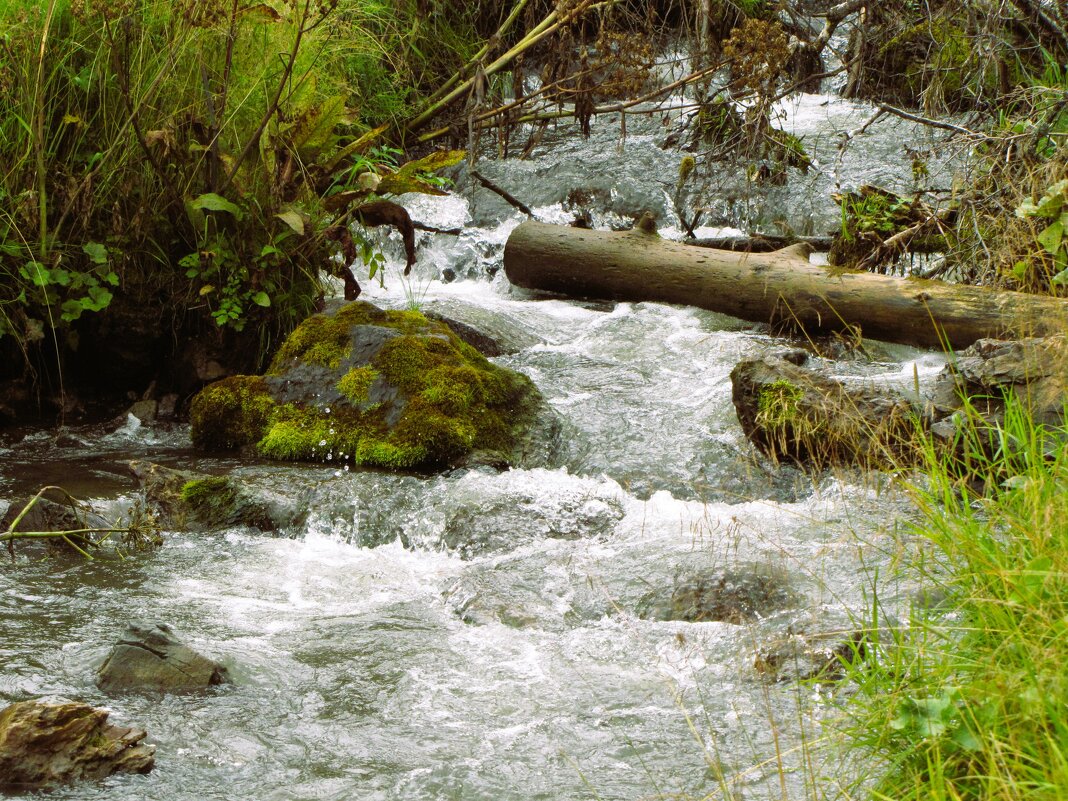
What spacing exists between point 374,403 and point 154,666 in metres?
2.66

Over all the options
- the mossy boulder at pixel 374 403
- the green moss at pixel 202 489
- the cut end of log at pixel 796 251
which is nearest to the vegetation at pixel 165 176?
the mossy boulder at pixel 374 403

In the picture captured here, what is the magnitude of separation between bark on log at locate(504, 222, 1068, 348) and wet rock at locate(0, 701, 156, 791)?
13.3 feet

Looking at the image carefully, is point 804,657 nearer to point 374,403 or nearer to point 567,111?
point 374,403

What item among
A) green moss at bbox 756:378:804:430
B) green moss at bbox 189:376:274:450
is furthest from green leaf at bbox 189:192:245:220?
green moss at bbox 756:378:804:430

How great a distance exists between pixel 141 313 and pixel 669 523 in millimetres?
3435

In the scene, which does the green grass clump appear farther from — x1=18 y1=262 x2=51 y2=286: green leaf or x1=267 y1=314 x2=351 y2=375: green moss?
x1=18 y1=262 x2=51 y2=286: green leaf

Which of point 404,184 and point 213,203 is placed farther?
point 404,184

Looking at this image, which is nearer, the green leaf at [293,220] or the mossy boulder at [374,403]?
the mossy boulder at [374,403]

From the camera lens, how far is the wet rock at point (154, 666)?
3.32 m

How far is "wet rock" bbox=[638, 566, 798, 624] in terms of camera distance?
402cm

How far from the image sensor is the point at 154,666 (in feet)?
11.0

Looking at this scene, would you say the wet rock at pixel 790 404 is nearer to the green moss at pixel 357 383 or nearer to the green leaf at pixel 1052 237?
the green leaf at pixel 1052 237

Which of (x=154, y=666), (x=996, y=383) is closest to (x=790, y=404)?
(x=996, y=383)

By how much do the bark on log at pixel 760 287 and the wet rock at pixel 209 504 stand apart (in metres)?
2.97
